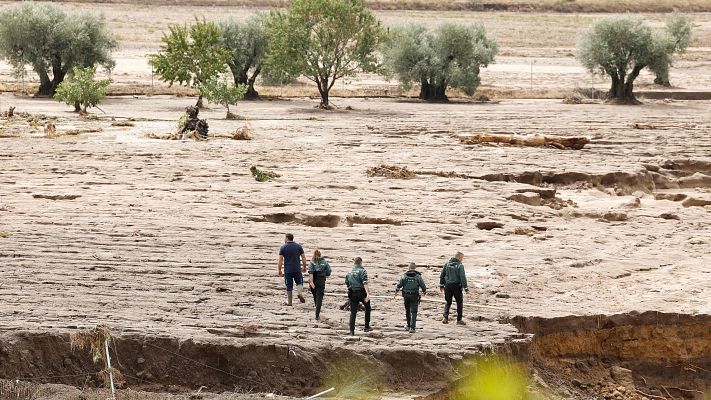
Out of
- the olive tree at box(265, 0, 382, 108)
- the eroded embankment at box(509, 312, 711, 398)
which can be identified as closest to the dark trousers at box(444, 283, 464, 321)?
the eroded embankment at box(509, 312, 711, 398)

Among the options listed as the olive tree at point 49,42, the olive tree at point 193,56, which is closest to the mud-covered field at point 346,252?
the olive tree at point 193,56

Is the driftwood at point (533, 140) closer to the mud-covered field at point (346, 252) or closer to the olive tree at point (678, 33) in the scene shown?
the mud-covered field at point (346, 252)

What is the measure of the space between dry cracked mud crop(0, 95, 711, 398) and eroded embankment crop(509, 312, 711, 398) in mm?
22

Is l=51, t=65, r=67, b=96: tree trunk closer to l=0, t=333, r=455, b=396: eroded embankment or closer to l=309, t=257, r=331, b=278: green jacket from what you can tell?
l=309, t=257, r=331, b=278: green jacket

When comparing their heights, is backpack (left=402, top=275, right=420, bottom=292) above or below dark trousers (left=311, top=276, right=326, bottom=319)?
above

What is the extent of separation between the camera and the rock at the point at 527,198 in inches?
898

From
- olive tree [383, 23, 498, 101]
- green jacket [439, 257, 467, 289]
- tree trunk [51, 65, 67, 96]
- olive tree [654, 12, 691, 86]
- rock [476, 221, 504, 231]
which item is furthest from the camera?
olive tree [654, 12, 691, 86]

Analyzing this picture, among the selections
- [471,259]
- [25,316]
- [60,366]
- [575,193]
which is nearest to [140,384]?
[60,366]

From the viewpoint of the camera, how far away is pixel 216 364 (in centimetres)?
1321

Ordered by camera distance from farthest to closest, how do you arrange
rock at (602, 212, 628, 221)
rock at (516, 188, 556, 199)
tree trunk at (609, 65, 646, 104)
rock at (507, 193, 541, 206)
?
tree trunk at (609, 65, 646, 104), rock at (516, 188, 556, 199), rock at (507, 193, 541, 206), rock at (602, 212, 628, 221)

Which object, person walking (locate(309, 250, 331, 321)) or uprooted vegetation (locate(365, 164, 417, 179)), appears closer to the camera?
person walking (locate(309, 250, 331, 321))

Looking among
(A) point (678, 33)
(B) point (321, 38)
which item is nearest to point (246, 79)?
(B) point (321, 38)

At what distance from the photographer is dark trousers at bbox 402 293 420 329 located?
1386 cm

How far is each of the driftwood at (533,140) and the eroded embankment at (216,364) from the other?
17121 millimetres
